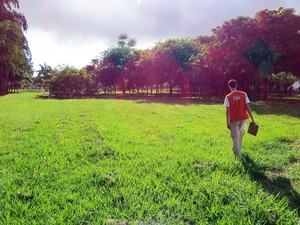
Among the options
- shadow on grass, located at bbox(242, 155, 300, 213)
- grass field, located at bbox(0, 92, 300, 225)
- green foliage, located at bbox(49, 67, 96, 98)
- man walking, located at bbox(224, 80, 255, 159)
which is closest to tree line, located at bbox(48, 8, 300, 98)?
green foliage, located at bbox(49, 67, 96, 98)

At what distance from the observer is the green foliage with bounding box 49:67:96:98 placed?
34.7m

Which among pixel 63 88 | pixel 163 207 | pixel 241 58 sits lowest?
pixel 163 207

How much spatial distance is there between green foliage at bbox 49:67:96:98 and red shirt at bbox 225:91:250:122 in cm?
3250

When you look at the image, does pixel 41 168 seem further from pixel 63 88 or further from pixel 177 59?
pixel 63 88

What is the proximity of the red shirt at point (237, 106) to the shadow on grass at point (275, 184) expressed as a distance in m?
→ 0.96

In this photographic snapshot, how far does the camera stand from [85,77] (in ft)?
122

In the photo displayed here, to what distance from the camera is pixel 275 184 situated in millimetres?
4180

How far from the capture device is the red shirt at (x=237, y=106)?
17.7ft

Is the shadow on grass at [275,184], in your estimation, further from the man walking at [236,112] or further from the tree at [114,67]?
the tree at [114,67]

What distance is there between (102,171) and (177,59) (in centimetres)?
2964

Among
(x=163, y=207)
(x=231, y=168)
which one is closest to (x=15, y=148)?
(x=163, y=207)

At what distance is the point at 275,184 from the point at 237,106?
1.85 metres

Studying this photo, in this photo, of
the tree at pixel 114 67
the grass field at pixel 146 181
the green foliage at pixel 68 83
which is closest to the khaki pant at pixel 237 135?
the grass field at pixel 146 181

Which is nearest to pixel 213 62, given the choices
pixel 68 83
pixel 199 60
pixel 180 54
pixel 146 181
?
pixel 199 60
